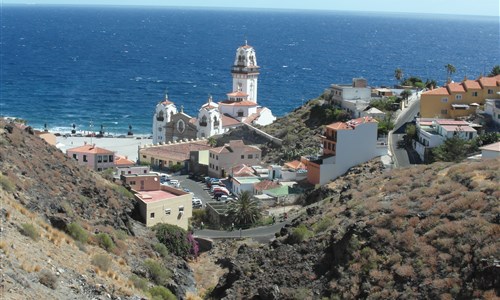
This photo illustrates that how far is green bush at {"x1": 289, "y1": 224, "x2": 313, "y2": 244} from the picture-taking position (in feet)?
117

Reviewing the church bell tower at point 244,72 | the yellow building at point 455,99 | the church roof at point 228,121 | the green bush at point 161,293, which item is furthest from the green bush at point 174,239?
the church bell tower at point 244,72

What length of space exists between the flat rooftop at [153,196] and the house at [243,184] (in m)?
9.35

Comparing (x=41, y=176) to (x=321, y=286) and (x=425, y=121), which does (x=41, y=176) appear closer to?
(x=321, y=286)

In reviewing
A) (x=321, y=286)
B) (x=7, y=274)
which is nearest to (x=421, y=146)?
(x=321, y=286)

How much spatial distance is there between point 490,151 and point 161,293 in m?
24.7

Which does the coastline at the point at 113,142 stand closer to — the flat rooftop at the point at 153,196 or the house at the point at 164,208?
the flat rooftop at the point at 153,196

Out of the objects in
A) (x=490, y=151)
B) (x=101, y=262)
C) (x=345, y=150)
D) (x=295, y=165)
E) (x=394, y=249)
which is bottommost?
(x=295, y=165)

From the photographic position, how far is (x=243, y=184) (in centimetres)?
5600

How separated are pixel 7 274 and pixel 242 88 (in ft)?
211

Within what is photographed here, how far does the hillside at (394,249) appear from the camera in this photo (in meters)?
27.2

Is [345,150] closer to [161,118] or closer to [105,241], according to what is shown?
[105,241]

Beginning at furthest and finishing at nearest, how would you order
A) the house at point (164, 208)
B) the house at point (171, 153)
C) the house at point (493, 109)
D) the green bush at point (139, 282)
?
the house at point (171, 153), the house at point (493, 109), the house at point (164, 208), the green bush at point (139, 282)

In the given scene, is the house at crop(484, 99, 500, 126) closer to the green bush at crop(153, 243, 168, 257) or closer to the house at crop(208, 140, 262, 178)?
the house at crop(208, 140, 262, 178)

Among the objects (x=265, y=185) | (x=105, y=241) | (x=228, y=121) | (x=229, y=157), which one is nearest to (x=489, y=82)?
(x=229, y=157)
